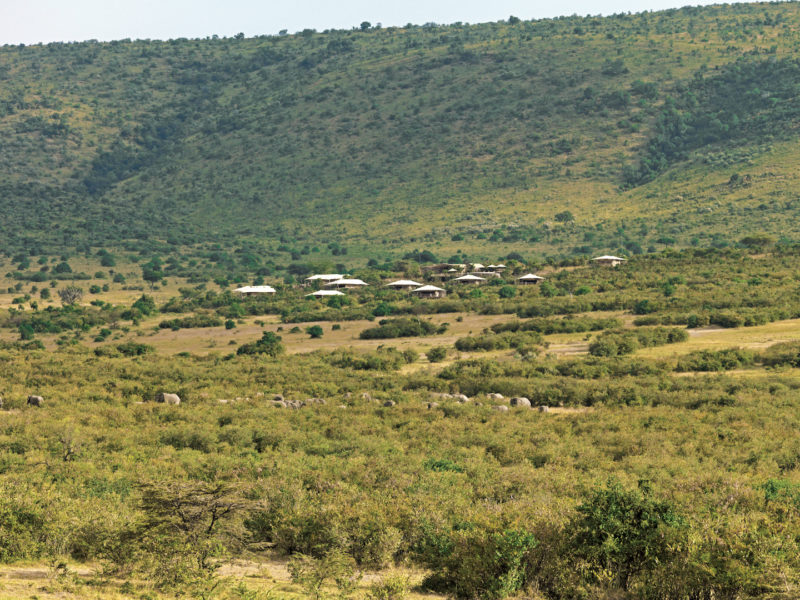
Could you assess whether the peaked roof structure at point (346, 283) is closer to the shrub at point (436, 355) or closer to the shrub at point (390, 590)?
the shrub at point (436, 355)

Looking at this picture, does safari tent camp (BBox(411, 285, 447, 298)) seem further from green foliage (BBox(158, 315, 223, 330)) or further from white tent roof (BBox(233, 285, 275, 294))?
green foliage (BBox(158, 315, 223, 330))

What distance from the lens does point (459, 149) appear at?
14875 centimetres

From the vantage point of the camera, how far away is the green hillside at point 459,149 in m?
119

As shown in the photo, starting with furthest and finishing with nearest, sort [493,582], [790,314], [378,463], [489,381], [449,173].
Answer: [449,173] < [790,314] < [489,381] < [378,463] < [493,582]

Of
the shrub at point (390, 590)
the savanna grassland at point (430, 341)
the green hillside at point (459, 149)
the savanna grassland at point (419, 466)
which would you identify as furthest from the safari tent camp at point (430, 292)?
the shrub at point (390, 590)

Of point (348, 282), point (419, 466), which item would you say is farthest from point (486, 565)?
point (348, 282)

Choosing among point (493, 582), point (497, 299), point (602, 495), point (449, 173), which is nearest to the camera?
point (493, 582)

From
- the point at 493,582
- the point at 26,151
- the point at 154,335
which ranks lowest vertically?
the point at 154,335

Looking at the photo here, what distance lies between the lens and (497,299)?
6675cm

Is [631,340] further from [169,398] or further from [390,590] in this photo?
[390,590]

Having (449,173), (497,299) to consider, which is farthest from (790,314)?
(449,173)

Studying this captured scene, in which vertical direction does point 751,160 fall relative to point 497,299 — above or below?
above

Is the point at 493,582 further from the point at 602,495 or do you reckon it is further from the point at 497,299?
the point at 497,299

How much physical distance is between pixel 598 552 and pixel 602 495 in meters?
1.20
